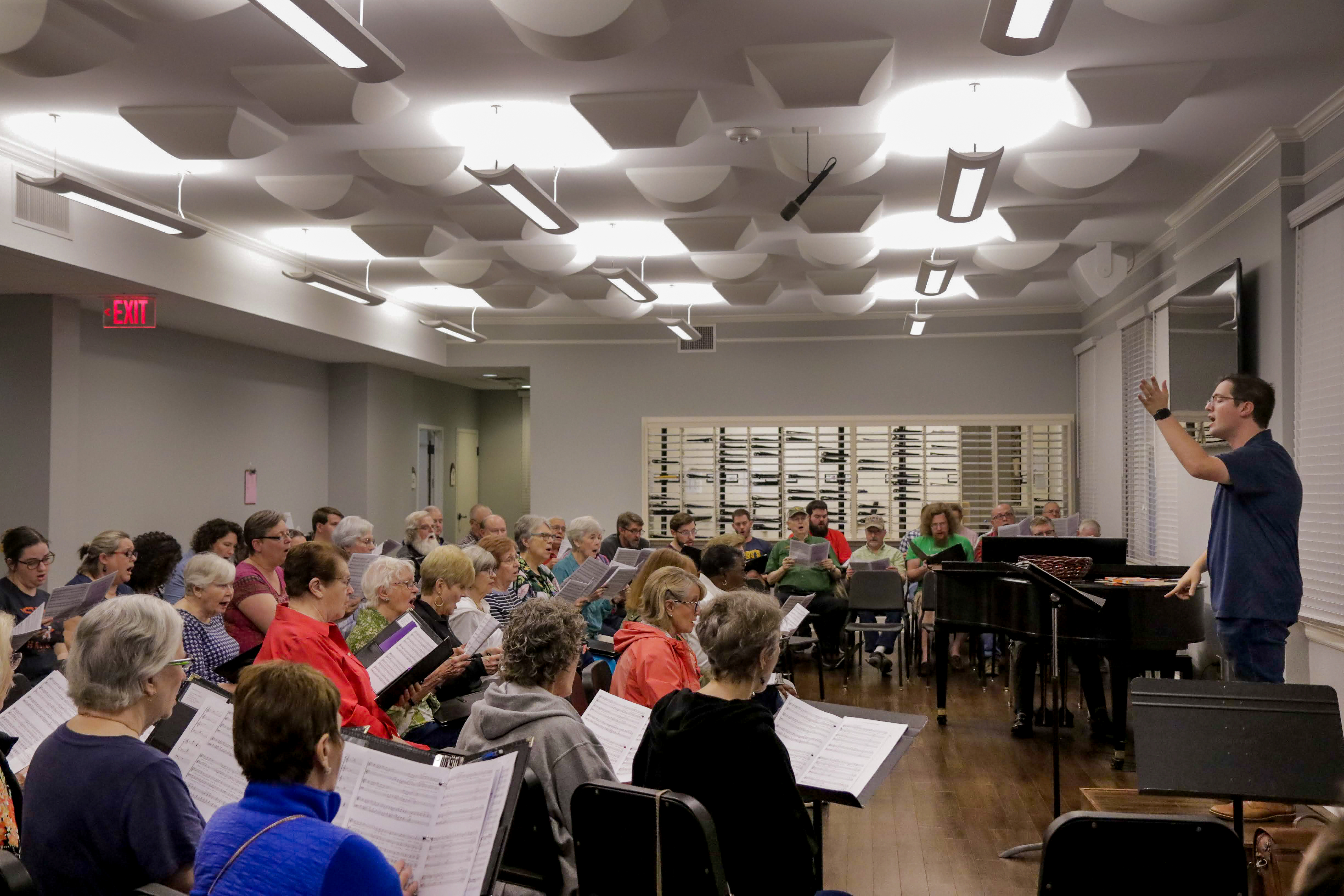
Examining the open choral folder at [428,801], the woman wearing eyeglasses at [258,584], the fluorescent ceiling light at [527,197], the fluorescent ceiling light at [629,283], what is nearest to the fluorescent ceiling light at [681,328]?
the fluorescent ceiling light at [629,283]

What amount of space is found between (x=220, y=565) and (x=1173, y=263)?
695 cm

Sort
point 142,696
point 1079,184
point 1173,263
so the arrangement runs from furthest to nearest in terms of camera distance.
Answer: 1. point 1173,263
2. point 1079,184
3. point 142,696

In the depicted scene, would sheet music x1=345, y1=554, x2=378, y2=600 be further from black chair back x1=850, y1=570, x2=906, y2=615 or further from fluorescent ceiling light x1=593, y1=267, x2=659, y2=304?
black chair back x1=850, y1=570, x2=906, y2=615

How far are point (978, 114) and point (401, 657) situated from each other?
3976mm

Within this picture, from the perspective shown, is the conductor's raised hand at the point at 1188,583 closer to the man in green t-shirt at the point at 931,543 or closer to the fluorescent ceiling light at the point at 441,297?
the man in green t-shirt at the point at 931,543

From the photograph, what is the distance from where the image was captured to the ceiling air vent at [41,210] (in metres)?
6.24

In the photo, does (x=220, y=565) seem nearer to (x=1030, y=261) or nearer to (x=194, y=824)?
(x=194, y=824)

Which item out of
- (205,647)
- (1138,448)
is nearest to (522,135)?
(205,647)

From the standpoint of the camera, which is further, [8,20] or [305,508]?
[305,508]

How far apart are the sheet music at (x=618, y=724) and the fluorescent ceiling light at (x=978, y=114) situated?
352 cm

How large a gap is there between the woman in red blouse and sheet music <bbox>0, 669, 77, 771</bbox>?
66cm

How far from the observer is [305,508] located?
461 inches

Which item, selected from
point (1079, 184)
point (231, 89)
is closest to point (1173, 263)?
point (1079, 184)

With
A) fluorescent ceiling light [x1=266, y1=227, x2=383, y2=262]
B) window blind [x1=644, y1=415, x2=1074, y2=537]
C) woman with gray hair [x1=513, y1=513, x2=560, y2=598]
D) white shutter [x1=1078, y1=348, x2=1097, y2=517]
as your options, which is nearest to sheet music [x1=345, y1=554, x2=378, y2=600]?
woman with gray hair [x1=513, y1=513, x2=560, y2=598]
